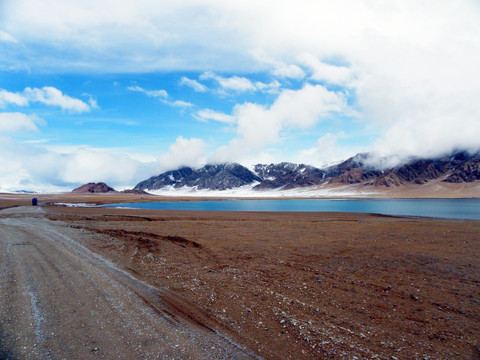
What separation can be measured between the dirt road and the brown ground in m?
0.75

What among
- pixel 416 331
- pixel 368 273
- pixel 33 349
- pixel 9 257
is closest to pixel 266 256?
pixel 368 273

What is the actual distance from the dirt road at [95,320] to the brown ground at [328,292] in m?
0.75

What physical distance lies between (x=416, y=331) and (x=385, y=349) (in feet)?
5.33

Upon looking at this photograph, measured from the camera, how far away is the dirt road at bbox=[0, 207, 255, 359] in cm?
604

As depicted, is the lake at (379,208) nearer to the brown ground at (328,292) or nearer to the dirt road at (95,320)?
the brown ground at (328,292)

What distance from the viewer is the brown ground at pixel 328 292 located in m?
6.71

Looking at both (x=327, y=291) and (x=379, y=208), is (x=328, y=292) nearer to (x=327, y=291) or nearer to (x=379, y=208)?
(x=327, y=291)

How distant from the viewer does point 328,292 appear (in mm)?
10180

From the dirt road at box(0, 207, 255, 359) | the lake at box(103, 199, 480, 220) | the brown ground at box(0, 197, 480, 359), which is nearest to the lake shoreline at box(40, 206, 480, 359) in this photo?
the brown ground at box(0, 197, 480, 359)

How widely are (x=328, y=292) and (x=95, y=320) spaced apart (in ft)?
25.2

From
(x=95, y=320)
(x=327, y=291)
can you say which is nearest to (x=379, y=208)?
(x=327, y=291)

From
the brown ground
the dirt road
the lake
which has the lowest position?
the lake

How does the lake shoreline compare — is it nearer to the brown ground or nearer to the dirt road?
the brown ground

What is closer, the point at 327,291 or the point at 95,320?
the point at 95,320
